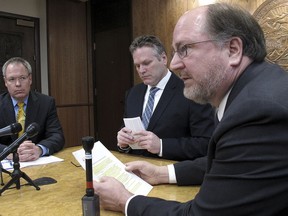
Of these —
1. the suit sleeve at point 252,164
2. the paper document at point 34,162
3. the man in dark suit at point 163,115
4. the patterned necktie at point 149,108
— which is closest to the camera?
the suit sleeve at point 252,164

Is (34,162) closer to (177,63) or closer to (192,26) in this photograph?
(177,63)

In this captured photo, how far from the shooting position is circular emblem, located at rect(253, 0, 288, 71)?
11.1 ft

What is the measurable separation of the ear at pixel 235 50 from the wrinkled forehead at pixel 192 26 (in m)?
0.10

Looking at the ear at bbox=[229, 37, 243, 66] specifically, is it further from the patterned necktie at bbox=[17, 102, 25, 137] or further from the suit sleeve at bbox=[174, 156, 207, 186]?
the patterned necktie at bbox=[17, 102, 25, 137]

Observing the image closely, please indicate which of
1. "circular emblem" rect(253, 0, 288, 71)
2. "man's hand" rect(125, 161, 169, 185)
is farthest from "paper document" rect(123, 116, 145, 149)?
"circular emblem" rect(253, 0, 288, 71)

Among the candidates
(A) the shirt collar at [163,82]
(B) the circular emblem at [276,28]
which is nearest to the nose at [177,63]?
(A) the shirt collar at [163,82]

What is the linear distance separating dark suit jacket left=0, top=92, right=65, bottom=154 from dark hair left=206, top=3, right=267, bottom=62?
1777 mm

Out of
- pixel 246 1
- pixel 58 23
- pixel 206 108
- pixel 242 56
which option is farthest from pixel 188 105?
pixel 58 23

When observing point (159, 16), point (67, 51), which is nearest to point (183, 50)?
point (159, 16)

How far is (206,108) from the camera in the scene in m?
2.25

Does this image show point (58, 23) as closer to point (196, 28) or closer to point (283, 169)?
point (196, 28)

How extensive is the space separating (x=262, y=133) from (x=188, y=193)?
2.14 ft

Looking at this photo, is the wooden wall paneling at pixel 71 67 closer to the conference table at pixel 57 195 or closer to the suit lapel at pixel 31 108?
the suit lapel at pixel 31 108

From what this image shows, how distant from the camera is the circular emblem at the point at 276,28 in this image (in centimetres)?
340
